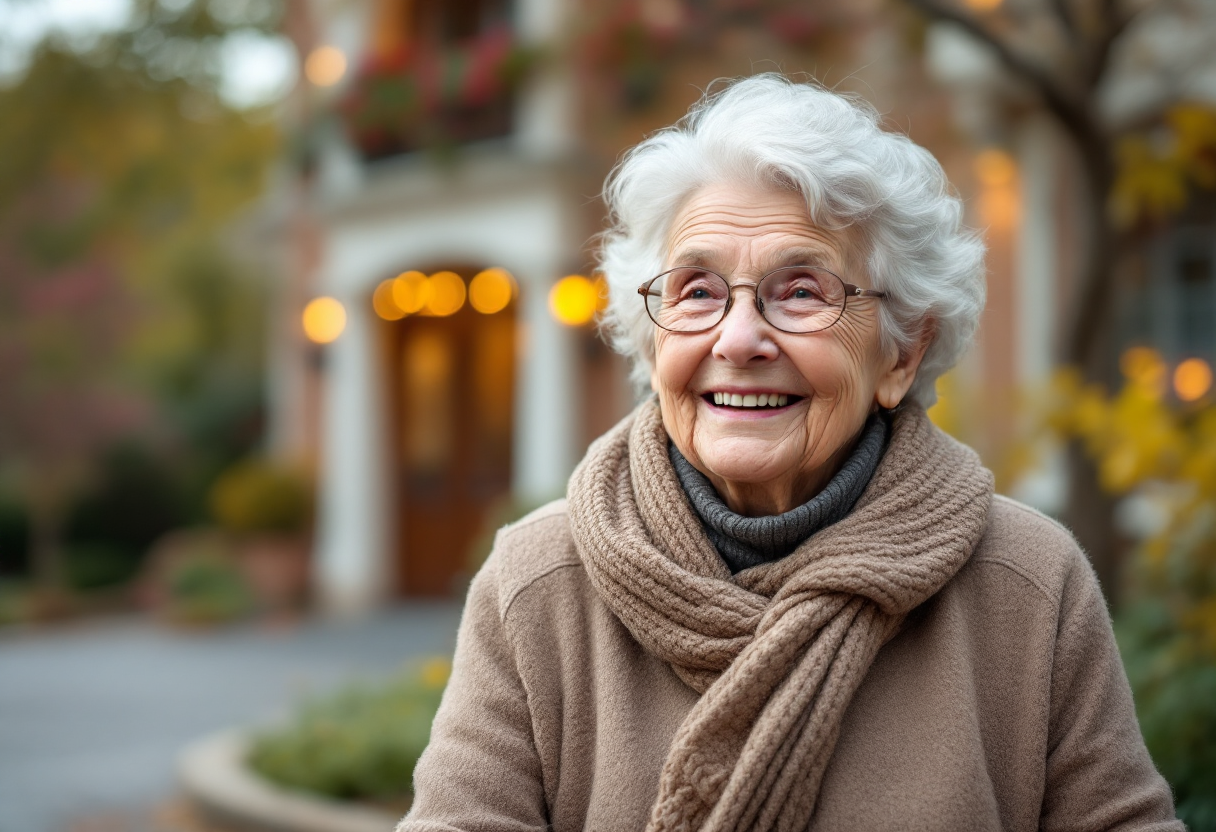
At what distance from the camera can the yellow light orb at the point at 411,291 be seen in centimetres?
1114

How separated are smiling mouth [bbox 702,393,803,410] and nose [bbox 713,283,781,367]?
56 millimetres

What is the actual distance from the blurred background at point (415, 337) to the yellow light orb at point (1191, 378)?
0.07ft

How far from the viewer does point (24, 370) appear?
41.7ft

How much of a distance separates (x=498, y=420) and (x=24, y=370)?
5576mm

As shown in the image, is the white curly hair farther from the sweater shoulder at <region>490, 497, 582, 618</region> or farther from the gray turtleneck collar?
the sweater shoulder at <region>490, 497, 582, 618</region>

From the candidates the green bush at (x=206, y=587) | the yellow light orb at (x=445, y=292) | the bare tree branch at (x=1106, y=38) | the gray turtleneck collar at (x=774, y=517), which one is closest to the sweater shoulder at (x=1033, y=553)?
the gray turtleneck collar at (x=774, y=517)

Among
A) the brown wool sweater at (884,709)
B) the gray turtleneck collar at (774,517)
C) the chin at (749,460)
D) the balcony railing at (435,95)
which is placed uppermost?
the balcony railing at (435,95)

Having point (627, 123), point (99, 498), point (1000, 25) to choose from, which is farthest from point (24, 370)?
point (1000, 25)

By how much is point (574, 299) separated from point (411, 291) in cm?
244

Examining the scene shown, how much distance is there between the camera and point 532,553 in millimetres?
1984

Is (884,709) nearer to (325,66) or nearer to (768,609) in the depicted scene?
(768,609)

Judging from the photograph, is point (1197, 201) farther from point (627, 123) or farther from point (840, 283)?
point (840, 283)

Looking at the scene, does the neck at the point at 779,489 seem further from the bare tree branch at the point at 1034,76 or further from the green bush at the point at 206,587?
the green bush at the point at 206,587

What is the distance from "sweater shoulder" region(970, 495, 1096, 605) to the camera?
1.88m
